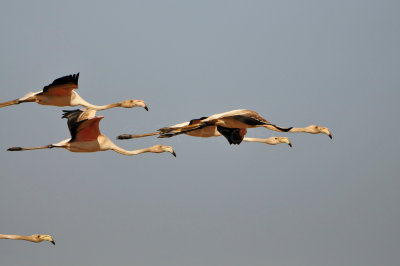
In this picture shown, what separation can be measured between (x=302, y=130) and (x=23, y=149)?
9.91m

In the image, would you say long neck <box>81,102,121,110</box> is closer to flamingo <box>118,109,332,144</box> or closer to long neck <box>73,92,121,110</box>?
long neck <box>73,92,121,110</box>

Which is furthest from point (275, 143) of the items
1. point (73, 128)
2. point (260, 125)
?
point (73, 128)

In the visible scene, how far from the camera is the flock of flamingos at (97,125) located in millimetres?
36062

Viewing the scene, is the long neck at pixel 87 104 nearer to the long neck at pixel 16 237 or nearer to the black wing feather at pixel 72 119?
the black wing feather at pixel 72 119

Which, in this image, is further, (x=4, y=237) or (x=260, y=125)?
(x=4, y=237)

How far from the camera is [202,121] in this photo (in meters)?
36.7

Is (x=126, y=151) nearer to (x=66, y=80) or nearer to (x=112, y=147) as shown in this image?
(x=112, y=147)

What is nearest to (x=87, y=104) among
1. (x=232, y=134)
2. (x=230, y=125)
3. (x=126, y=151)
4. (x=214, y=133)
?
(x=126, y=151)

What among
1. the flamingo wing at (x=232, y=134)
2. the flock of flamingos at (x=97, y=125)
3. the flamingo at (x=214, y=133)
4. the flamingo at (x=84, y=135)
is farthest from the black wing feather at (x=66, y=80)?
the flamingo wing at (x=232, y=134)

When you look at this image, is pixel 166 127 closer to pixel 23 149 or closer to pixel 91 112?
pixel 91 112

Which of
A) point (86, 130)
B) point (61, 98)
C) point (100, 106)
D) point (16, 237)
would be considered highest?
point (61, 98)

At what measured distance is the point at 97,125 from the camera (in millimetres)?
36625

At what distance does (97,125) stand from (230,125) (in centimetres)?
444

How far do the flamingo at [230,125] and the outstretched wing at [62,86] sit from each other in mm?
2501
